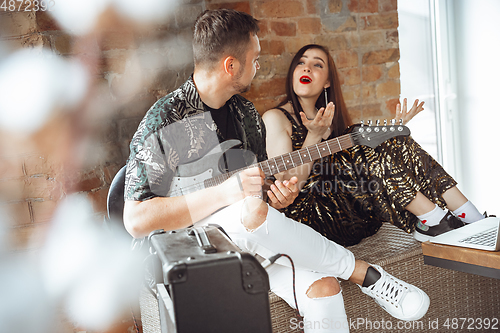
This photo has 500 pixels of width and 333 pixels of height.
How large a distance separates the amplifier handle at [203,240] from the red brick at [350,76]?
56.3 inches

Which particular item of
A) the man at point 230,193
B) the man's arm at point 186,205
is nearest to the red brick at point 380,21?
the man at point 230,193

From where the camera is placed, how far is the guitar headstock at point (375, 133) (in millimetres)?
1543

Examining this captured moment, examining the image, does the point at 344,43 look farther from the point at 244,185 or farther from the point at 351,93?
the point at 244,185

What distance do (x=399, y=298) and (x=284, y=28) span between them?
4.15 feet

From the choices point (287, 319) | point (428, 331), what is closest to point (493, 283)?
point (428, 331)

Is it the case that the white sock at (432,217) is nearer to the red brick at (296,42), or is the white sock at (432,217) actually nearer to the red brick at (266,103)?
the red brick at (266,103)

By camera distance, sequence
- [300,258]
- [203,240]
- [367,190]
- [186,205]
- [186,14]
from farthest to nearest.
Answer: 1. [186,14]
2. [367,190]
3. [186,205]
4. [300,258]
5. [203,240]

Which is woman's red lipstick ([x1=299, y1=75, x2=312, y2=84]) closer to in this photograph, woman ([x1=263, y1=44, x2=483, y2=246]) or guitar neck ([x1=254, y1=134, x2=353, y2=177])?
woman ([x1=263, y1=44, x2=483, y2=246])

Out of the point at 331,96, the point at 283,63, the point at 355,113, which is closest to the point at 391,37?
the point at 355,113

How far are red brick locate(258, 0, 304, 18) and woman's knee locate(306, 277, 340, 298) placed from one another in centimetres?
122

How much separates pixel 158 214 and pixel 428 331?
1.00 m

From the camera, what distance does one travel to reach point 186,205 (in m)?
1.28

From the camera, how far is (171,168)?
1.31 meters

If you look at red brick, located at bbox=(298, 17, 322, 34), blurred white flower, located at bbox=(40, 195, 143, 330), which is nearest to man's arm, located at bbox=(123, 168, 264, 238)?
blurred white flower, located at bbox=(40, 195, 143, 330)
